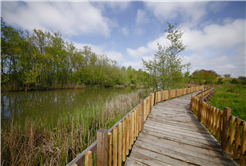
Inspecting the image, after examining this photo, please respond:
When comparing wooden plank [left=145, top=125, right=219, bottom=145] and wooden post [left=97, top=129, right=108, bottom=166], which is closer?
wooden post [left=97, top=129, right=108, bottom=166]

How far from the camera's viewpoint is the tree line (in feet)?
43.4

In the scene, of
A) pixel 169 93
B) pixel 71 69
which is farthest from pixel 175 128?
pixel 71 69

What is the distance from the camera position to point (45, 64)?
59.4ft

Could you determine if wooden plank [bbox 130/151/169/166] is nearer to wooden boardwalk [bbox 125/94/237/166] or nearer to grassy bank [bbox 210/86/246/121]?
wooden boardwalk [bbox 125/94/237/166]

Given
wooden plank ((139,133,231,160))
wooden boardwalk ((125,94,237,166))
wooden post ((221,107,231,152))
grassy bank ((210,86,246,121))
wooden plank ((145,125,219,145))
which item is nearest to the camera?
wooden boardwalk ((125,94,237,166))

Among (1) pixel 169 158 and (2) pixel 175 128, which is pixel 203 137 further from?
(1) pixel 169 158

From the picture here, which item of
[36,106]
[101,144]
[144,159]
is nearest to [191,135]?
[144,159]

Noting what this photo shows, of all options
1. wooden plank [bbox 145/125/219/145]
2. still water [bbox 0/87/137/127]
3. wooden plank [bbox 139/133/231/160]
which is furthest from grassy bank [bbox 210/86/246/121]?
still water [bbox 0/87/137/127]

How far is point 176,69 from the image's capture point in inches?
435

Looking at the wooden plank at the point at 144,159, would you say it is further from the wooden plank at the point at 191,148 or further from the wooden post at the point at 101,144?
the wooden post at the point at 101,144

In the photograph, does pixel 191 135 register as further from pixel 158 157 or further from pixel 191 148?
pixel 158 157

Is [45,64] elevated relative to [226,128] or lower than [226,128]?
elevated

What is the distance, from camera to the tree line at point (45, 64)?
43.4 feet

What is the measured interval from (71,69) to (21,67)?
10886 mm
